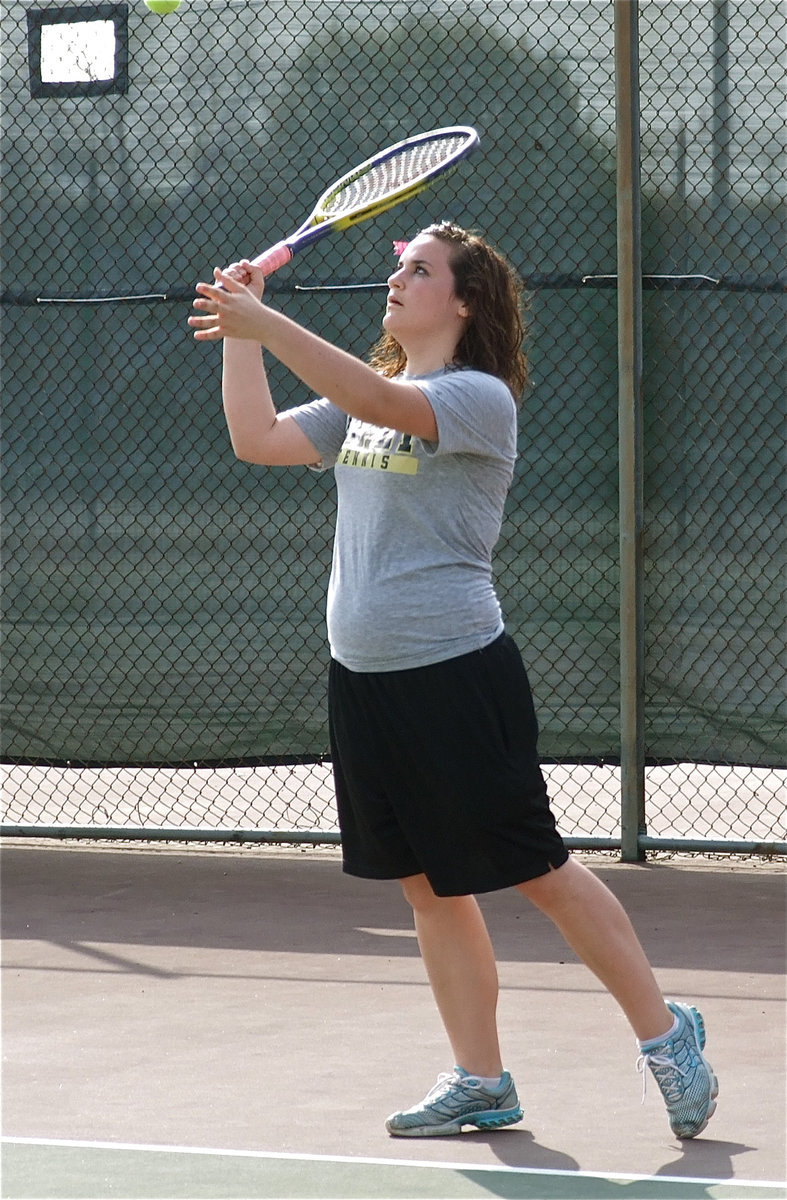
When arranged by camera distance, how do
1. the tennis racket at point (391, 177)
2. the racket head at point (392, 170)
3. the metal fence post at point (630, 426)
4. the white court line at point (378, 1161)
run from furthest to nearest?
the metal fence post at point (630, 426) → the racket head at point (392, 170) → the tennis racket at point (391, 177) → the white court line at point (378, 1161)

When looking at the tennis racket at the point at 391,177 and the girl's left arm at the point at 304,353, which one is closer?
the girl's left arm at the point at 304,353

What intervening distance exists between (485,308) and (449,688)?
0.72 meters

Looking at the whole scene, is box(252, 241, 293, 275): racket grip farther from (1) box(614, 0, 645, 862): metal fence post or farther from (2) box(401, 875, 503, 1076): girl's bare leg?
(1) box(614, 0, 645, 862): metal fence post

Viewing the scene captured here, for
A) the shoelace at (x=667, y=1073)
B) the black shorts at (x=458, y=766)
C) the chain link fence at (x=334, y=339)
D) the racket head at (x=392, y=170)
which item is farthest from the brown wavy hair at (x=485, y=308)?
the chain link fence at (x=334, y=339)

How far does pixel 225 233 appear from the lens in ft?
18.5

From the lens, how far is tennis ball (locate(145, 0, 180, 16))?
499 centimetres

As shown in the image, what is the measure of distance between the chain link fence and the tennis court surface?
1.44 feet

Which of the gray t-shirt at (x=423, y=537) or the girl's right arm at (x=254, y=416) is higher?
the girl's right arm at (x=254, y=416)

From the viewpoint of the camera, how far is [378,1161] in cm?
303

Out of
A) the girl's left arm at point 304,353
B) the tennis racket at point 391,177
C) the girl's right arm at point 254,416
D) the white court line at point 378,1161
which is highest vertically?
the tennis racket at point 391,177

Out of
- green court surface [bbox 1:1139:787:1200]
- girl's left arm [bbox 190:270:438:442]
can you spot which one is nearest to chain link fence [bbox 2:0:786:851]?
green court surface [bbox 1:1139:787:1200]

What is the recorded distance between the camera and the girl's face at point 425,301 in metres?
3.16

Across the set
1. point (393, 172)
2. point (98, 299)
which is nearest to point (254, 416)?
point (393, 172)

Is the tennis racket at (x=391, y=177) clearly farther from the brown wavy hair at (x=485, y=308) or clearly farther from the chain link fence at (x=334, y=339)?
the chain link fence at (x=334, y=339)
